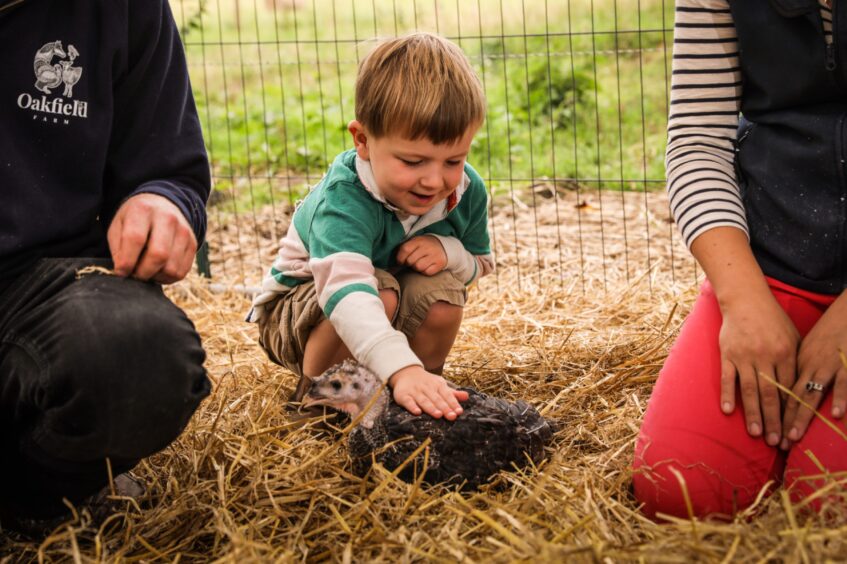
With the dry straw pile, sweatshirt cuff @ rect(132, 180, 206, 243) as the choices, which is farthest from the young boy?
sweatshirt cuff @ rect(132, 180, 206, 243)

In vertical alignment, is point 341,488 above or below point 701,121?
below

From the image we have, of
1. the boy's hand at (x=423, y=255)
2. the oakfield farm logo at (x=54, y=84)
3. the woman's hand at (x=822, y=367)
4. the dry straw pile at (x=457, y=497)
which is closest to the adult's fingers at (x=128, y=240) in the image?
the oakfield farm logo at (x=54, y=84)

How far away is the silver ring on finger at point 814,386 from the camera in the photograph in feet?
6.91

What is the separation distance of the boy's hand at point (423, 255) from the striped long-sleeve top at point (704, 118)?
74cm

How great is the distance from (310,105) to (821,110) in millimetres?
6307

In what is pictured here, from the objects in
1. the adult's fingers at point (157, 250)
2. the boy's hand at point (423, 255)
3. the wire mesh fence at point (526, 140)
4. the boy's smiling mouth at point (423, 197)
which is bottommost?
the wire mesh fence at point (526, 140)

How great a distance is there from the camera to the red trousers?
2139 millimetres

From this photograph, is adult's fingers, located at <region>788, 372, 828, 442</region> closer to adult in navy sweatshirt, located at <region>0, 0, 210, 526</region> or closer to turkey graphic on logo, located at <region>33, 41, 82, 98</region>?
adult in navy sweatshirt, located at <region>0, 0, 210, 526</region>

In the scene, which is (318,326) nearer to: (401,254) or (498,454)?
(401,254)

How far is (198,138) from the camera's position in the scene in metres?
2.43

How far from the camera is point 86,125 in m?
2.21

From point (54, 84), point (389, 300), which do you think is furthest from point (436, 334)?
point (54, 84)

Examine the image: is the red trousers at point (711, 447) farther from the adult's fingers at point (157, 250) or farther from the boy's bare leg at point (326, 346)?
the adult's fingers at point (157, 250)

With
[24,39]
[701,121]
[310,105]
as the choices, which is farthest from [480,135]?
[24,39]
